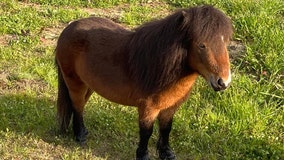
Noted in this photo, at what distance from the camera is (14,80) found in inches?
228

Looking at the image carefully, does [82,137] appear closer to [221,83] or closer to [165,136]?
[165,136]

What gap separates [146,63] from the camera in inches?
150

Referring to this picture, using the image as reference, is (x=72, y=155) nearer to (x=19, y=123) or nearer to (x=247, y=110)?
(x=19, y=123)

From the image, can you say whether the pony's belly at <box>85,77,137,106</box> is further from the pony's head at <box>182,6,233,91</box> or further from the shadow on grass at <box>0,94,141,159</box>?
the pony's head at <box>182,6,233,91</box>

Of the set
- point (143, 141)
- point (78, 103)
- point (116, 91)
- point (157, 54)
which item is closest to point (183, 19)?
point (157, 54)

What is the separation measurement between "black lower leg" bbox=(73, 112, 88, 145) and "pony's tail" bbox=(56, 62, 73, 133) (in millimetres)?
83

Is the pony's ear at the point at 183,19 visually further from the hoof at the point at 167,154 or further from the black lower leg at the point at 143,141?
the hoof at the point at 167,154

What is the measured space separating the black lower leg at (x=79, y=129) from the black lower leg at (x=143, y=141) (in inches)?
28.0

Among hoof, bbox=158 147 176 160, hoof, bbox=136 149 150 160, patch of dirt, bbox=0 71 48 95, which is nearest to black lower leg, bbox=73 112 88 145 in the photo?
hoof, bbox=136 149 150 160

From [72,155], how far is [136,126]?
81cm

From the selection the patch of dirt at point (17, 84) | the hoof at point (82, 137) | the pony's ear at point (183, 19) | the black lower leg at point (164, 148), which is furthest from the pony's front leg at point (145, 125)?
the patch of dirt at point (17, 84)

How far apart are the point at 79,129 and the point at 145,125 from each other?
967mm

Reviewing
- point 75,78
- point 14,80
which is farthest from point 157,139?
point 14,80

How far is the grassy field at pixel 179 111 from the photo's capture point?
465 cm
